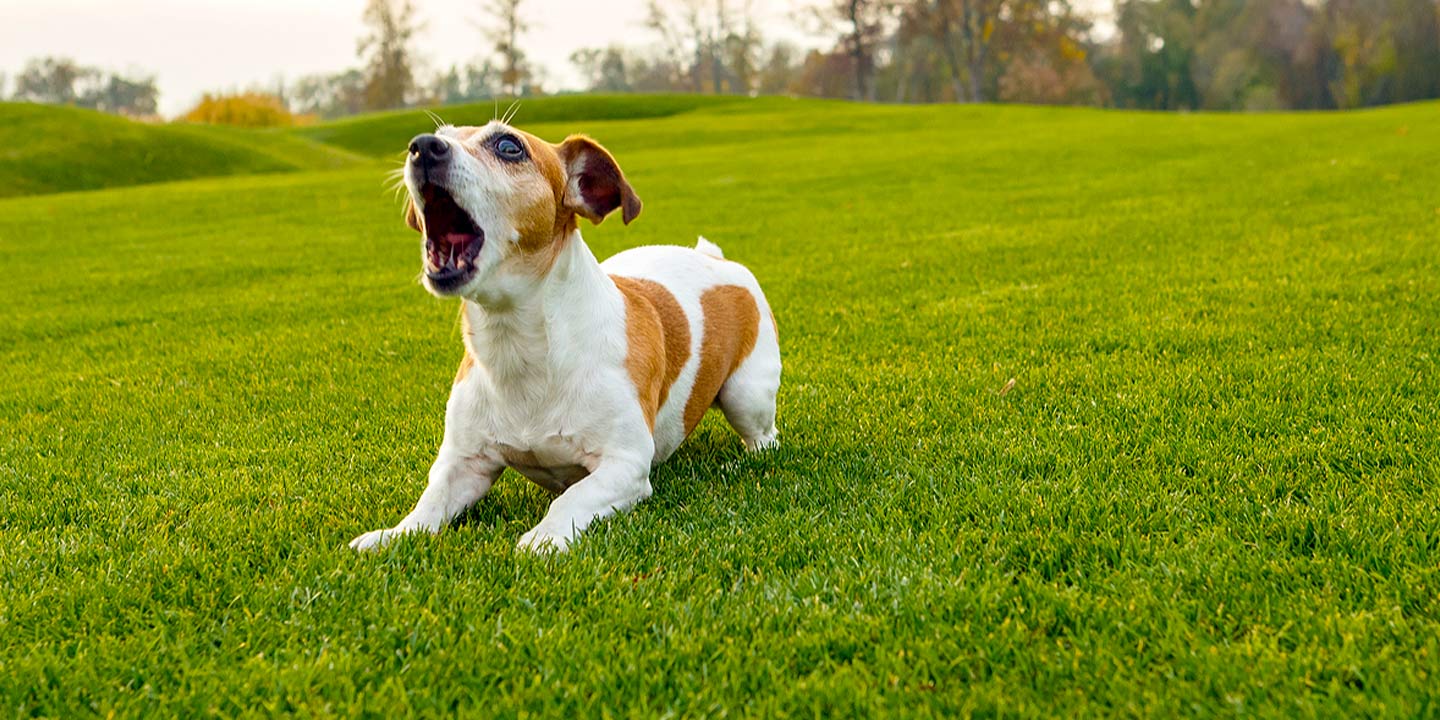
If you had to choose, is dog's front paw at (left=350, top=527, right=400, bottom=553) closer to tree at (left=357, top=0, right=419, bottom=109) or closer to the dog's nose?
the dog's nose

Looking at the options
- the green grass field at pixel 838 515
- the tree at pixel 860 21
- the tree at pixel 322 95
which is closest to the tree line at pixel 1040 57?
the tree at pixel 860 21

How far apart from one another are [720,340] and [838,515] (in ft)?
3.95

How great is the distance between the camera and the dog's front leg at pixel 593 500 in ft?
11.7

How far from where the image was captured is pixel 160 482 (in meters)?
4.51

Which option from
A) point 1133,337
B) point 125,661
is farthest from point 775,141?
point 125,661

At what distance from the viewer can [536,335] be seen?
3848 mm

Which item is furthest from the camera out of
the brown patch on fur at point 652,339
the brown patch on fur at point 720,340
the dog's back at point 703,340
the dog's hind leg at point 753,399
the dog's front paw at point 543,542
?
the dog's hind leg at point 753,399

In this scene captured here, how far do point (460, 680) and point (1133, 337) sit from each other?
5003mm

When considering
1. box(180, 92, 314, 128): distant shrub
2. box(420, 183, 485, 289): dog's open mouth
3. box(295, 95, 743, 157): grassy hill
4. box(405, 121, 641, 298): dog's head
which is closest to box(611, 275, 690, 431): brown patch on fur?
box(405, 121, 641, 298): dog's head

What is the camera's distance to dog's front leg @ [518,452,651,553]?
3.58m

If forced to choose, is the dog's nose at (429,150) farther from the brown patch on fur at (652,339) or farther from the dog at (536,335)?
the brown patch on fur at (652,339)

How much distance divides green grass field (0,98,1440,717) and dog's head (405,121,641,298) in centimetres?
93

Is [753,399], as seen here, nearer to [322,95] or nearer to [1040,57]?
[1040,57]

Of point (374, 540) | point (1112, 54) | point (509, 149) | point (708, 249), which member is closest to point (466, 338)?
point (509, 149)
